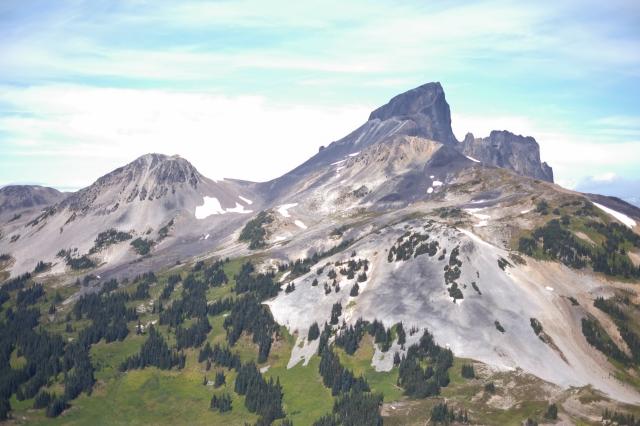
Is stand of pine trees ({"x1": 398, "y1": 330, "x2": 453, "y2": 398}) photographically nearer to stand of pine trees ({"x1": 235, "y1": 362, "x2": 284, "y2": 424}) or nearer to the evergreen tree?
stand of pine trees ({"x1": 235, "y1": 362, "x2": 284, "y2": 424})

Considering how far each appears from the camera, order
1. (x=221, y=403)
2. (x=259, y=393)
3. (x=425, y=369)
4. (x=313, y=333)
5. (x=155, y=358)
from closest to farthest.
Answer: (x=425, y=369), (x=259, y=393), (x=221, y=403), (x=313, y=333), (x=155, y=358)

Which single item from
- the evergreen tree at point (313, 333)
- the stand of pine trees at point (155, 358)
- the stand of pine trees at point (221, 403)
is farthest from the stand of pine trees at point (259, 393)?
the stand of pine trees at point (155, 358)

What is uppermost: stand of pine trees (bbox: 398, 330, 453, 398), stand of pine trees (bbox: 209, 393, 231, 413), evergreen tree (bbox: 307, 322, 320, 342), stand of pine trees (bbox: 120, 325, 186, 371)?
evergreen tree (bbox: 307, 322, 320, 342)

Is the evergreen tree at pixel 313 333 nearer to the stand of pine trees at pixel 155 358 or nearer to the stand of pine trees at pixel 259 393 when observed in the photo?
the stand of pine trees at pixel 259 393

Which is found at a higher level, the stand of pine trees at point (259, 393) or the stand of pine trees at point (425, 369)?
the stand of pine trees at point (425, 369)

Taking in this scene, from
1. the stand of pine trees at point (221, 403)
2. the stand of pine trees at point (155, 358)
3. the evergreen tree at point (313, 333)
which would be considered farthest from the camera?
the stand of pine trees at point (155, 358)

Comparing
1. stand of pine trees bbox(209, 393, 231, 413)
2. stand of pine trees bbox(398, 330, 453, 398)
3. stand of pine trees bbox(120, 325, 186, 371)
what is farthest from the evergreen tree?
stand of pine trees bbox(120, 325, 186, 371)

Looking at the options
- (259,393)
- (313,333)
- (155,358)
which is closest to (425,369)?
(313,333)

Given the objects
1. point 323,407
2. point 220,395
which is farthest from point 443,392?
point 220,395

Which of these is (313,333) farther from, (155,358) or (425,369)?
(155,358)

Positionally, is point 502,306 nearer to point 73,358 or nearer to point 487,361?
point 487,361

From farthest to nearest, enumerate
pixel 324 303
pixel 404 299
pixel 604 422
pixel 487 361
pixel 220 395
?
pixel 324 303 < pixel 404 299 < pixel 220 395 < pixel 487 361 < pixel 604 422
